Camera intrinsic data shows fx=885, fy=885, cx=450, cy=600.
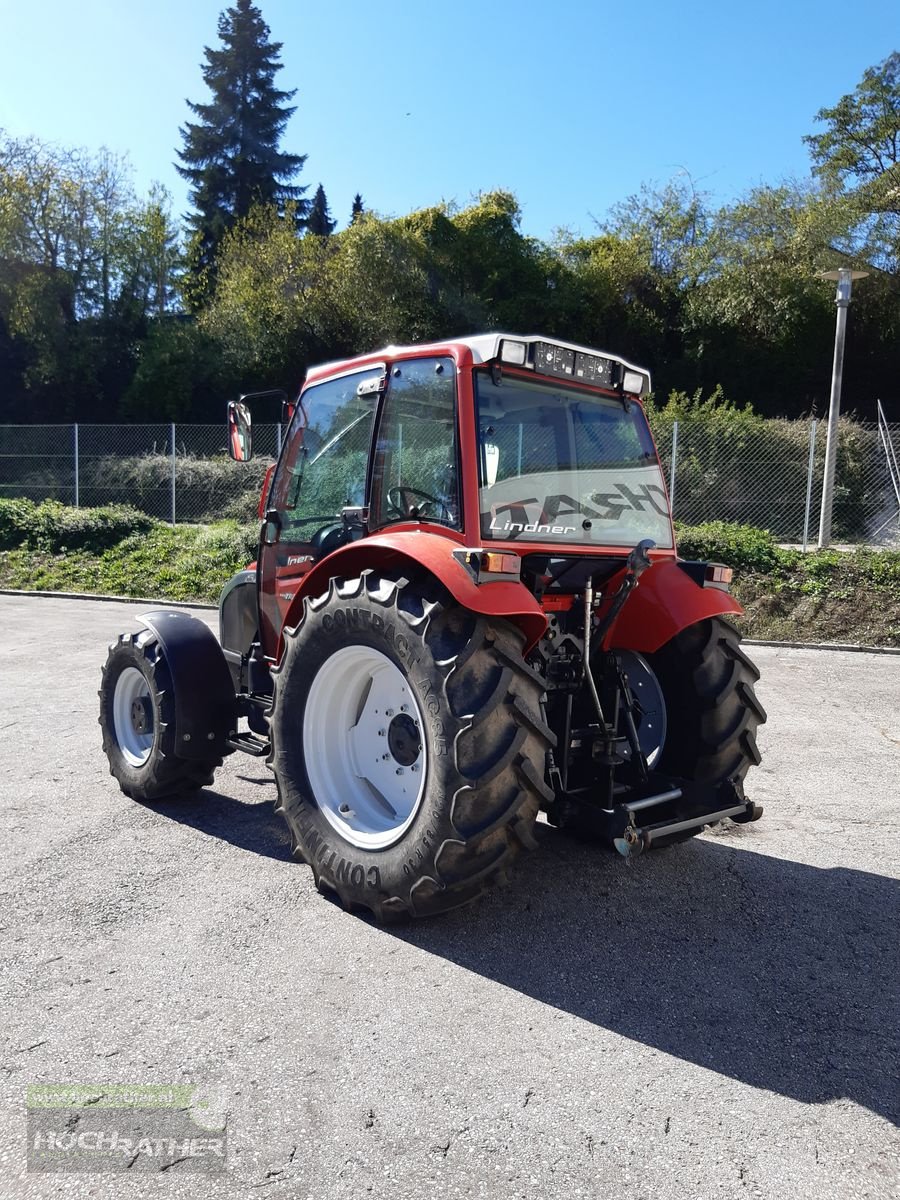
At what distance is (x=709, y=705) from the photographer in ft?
13.2

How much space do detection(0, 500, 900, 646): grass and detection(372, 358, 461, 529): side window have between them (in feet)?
25.9

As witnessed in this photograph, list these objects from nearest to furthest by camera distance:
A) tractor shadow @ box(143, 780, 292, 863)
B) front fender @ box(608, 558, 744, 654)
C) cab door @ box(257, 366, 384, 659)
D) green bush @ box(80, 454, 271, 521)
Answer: front fender @ box(608, 558, 744, 654) < cab door @ box(257, 366, 384, 659) < tractor shadow @ box(143, 780, 292, 863) < green bush @ box(80, 454, 271, 521)

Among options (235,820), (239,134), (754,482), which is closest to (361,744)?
(235,820)

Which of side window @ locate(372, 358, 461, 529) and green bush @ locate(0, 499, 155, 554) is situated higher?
side window @ locate(372, 358, 461, 529)

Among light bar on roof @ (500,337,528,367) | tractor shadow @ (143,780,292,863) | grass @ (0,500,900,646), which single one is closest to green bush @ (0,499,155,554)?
grass @ (0,500,900,646)

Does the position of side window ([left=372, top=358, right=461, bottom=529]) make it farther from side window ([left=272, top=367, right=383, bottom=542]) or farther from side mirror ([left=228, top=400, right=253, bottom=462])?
side mirror ([left=228, top=400, right=253, bottom=462])

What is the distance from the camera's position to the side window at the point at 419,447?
359cm

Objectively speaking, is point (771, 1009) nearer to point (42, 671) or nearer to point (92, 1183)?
point (92, 1183)

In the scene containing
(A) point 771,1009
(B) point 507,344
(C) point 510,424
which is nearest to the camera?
(A) point 771,1009

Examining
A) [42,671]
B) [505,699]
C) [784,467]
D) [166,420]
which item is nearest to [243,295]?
[166,420]

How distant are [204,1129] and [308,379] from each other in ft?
11.0

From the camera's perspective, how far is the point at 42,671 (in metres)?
8.56

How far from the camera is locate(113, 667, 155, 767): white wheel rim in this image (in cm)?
483

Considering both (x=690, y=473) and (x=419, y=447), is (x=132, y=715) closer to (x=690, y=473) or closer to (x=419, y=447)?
(x=419, y=447)
